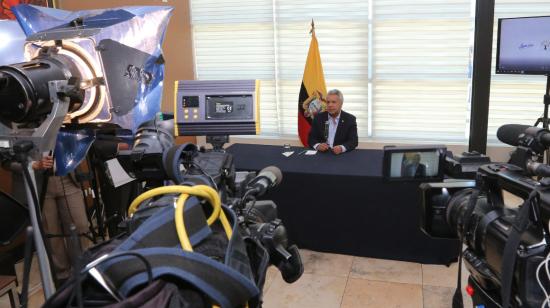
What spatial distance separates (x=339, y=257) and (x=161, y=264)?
2579 millimetres

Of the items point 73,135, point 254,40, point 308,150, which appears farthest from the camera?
point 254,40

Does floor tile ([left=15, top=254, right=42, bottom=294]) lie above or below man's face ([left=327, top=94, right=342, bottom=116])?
below

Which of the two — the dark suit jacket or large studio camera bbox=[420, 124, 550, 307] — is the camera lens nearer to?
large studio camera bbox=[420, 124, 550, 307]

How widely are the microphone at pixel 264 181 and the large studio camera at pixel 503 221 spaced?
0.52m

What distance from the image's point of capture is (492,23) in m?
4.11

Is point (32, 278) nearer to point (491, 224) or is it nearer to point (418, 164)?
point (418, 164)

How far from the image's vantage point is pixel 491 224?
3.70 feet

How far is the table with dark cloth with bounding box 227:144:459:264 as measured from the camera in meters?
2.93

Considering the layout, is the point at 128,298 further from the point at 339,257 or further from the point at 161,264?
the point at 339,257

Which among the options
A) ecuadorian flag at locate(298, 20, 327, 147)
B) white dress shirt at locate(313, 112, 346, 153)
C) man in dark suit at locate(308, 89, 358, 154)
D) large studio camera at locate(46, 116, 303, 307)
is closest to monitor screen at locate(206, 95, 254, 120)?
large studio camera at locate(46, 116, 303, 307)

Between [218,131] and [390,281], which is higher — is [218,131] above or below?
above

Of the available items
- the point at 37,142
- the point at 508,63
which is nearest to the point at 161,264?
the point at 37,142

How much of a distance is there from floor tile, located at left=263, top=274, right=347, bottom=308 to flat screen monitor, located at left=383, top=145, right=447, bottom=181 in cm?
122

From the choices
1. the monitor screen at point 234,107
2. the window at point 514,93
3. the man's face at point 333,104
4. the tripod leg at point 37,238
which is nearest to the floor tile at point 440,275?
the man's face at point 333,104
